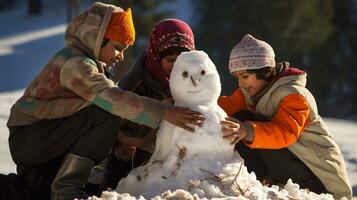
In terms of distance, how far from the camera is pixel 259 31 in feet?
71.3

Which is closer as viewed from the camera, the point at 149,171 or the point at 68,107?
the point at 149,171

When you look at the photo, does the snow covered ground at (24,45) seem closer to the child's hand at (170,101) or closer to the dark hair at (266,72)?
the dark hair at (266,72)

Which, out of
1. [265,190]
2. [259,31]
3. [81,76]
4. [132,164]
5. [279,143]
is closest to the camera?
[265,190]

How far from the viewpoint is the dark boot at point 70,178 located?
343 cm

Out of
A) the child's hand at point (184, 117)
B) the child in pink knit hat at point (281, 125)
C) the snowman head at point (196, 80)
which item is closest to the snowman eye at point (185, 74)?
the snowman head at point (196, 80)

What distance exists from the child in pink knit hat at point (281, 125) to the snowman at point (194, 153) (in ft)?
1.18

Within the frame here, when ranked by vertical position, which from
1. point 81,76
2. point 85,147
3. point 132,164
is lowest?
point 132,164

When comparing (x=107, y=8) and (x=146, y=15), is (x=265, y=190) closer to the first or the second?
(x=107, y=8)

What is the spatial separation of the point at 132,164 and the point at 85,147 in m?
0.51

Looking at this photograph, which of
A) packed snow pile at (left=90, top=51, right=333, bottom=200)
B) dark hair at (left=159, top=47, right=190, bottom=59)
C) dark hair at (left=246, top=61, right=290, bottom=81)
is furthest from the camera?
dark hair at (left=159, top=47, right=190, bottom=59)

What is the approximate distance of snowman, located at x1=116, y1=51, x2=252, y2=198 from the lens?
3135mm

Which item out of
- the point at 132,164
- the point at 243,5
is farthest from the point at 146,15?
the point at 132,164

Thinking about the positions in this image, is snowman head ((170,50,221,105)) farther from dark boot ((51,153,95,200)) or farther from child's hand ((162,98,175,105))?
dark boot ((51,153,95,200))

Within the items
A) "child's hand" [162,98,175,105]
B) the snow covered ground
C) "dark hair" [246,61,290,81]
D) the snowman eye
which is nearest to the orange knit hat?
"child's hand" [162,98,175,105]
